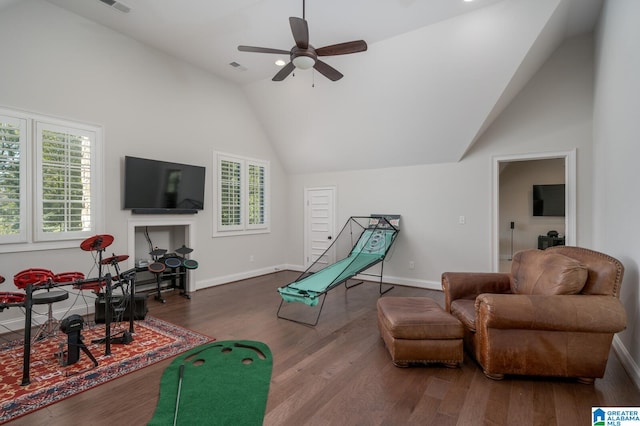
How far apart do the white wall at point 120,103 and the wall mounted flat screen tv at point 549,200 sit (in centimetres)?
650

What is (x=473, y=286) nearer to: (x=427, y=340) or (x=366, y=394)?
(x=427, y=340)

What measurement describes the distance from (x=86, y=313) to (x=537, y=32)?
6.61 m

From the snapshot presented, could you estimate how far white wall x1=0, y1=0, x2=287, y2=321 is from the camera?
3.56 m

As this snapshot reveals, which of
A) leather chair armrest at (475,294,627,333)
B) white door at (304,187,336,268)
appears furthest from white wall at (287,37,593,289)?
leather chair armrest at (475,294,627,333)

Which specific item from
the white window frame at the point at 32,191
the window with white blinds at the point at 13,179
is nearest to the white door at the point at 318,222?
the white window frame at the point at 32,191

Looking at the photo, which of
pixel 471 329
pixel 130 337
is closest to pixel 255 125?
pixel 130 337

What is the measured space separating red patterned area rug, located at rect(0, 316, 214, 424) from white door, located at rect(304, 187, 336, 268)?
3.71 metres

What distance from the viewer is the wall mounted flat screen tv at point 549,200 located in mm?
6946

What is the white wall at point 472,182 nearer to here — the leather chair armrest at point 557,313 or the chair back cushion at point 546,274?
the chair back cushion at point 546,274

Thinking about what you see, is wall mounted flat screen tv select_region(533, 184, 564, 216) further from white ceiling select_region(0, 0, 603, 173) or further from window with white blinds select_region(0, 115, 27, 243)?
window with white blinds select_region(0, 115, 27, 243)

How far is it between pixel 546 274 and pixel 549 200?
18.1 ft

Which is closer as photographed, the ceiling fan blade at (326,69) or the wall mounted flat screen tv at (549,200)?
the ceiling fan blade at (326,69)

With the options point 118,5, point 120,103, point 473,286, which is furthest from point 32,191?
point 473,286

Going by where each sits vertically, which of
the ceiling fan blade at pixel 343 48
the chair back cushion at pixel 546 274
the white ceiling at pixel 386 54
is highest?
the white ceiling at pixel 386 54
